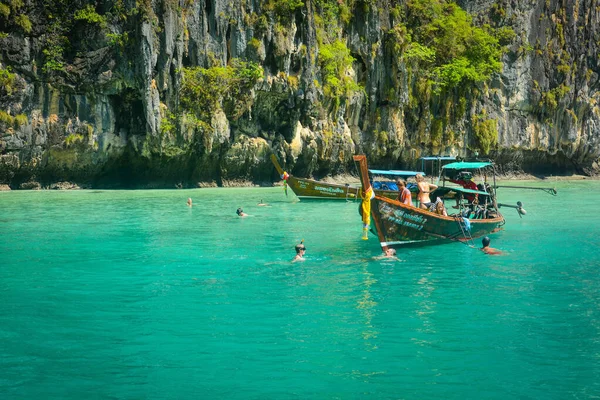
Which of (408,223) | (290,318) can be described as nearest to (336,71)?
(408,223)

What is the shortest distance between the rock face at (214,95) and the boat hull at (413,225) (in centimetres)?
2326

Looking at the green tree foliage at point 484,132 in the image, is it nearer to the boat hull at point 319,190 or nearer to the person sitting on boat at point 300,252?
the boat hull at point 319,190

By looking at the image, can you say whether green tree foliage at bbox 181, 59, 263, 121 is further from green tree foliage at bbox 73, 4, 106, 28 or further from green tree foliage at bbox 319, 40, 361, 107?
green tree foliage at bbox 319, 40, 361, 107

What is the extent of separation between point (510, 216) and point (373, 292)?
654 inches

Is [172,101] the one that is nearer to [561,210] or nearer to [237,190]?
[237,190]

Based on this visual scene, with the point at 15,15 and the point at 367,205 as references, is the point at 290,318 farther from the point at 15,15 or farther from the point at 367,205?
the point at 15,15

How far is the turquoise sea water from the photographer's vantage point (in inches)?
315

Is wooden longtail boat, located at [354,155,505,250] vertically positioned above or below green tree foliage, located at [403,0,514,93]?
below

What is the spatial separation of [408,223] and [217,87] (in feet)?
82.2

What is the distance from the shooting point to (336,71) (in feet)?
155

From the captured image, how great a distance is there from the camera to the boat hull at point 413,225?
17.0m

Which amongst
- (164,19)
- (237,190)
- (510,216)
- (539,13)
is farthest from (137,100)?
(539,13)

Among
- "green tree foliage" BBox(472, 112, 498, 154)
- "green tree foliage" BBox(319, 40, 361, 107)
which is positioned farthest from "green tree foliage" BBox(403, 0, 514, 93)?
"green tree foliage" BBox(319, 40, 361, 107)

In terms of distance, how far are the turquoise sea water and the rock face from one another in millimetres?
18515
